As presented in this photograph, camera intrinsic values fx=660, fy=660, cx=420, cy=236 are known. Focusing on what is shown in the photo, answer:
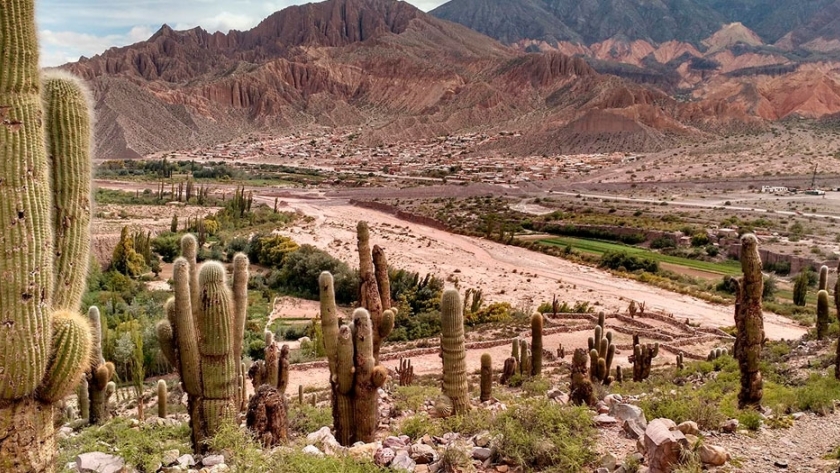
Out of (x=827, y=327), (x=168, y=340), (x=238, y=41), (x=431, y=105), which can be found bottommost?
(x=827, y=327)

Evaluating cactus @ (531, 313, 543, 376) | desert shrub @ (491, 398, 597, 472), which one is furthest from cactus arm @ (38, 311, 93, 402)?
cactus @ (531, 313, 543, 376)

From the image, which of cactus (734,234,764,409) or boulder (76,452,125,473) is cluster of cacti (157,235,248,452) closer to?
boulder (76,452,125,473)

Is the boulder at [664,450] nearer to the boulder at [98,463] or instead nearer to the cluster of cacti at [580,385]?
the cluster of cacti at [580,385]

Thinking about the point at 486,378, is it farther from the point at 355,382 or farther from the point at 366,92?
the point at 366,92

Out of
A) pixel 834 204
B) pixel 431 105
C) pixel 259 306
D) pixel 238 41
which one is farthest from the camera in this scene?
pixel 238 41

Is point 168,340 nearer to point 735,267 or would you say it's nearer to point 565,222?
point 735,267

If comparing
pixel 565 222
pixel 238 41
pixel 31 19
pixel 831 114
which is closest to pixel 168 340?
pixel 31 19

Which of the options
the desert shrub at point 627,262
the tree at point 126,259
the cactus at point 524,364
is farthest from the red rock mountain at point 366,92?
the cactus at point 524,364
